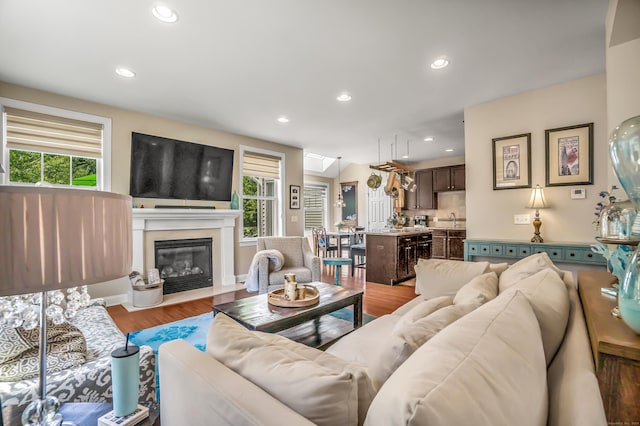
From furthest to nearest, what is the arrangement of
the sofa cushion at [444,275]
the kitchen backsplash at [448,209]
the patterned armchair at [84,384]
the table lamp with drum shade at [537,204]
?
the kitchen backsplash at [448,209] < the table lamp with drum shade at [537,204] < the sofa cushion at [444,275] < the patterned armchair at [84,384]

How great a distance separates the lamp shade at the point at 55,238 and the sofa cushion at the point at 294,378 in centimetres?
43

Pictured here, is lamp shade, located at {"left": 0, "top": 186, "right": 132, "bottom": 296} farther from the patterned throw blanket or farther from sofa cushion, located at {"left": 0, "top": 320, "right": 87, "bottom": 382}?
the patterned throw blanket

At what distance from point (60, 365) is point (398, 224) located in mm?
5057

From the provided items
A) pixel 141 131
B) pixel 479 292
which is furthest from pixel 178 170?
pixel 479 292

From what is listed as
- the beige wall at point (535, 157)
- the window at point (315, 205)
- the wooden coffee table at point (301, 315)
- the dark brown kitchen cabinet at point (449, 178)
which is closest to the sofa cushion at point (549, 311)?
the wooden coffee table at point (301, 315)

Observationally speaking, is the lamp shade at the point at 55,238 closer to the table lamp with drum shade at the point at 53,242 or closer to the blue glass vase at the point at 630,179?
the table lamp with drum shade at the point at 53,242

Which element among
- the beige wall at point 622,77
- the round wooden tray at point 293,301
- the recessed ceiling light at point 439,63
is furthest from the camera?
the recessed ceiling light at point 439,63

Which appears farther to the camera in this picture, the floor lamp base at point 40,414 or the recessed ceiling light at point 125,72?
the recessed ceiling light at point 125,72

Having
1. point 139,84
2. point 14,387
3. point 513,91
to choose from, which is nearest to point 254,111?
point 139,84

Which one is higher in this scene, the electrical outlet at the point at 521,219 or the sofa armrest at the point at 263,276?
the electrical outlet at the point at 521,219

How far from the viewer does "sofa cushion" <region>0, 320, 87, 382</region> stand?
1.17 metres

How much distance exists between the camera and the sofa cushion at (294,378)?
681 millimetres

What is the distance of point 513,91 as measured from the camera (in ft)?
11.1

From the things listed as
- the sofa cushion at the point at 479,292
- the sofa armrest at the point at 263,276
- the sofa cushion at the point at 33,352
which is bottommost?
the sofa armrest at the point at 263,276
